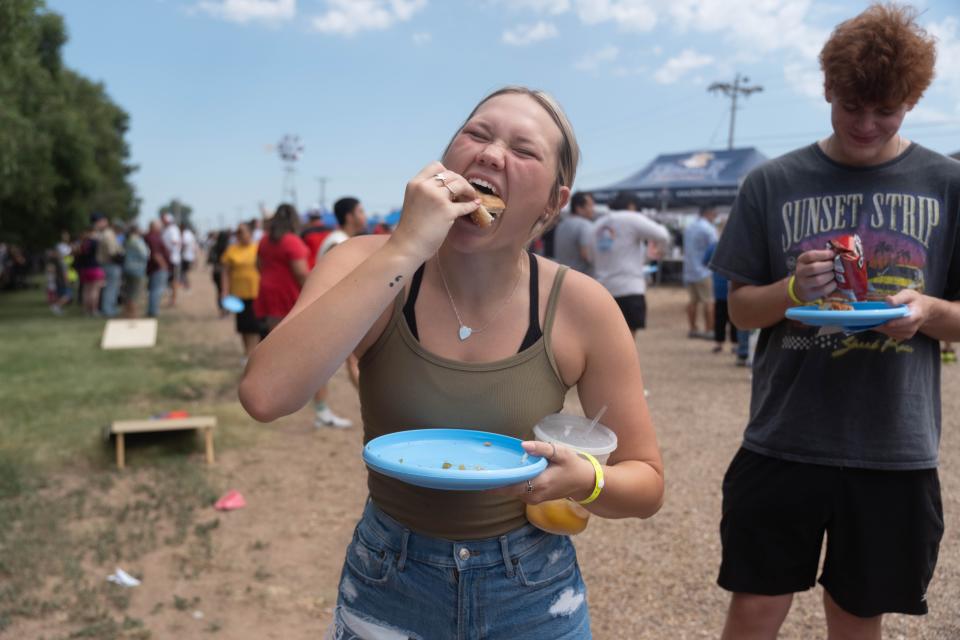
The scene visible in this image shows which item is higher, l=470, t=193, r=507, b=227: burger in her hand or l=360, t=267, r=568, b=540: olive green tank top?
l=470, t=193, r=507, b=227: burger in her hand

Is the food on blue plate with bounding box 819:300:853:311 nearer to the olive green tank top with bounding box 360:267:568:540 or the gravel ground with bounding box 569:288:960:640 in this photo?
the olive green tank top with bounding box 360:267:568:540

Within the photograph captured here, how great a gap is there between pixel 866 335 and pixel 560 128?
1.20 metres

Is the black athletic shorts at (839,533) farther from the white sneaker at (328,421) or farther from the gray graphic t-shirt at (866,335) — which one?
the white sneaker at (328,421)

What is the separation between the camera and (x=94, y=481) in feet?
18.5

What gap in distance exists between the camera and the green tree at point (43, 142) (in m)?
12.0

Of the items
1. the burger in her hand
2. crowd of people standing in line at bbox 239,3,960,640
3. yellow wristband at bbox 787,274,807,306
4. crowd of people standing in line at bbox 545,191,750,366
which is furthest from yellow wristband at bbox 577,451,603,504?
crowd of people standing in line at bbox 545,191,750,366

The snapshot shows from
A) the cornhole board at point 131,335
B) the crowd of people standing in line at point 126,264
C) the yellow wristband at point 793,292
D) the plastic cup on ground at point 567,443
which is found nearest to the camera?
the plastic cup on ground at point 567,443

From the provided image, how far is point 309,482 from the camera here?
5828 millimetres

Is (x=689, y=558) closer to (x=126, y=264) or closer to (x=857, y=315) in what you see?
(x=857, y=315)

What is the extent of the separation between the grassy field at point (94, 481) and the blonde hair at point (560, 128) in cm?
309

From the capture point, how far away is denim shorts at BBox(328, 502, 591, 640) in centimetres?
159

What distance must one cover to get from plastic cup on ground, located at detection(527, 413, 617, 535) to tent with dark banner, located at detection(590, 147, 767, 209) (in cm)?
1919

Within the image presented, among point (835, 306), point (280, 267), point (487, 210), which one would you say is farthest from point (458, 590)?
point (280, 267)

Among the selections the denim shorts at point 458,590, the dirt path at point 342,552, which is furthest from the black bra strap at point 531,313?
the dirt path at point 342,552
